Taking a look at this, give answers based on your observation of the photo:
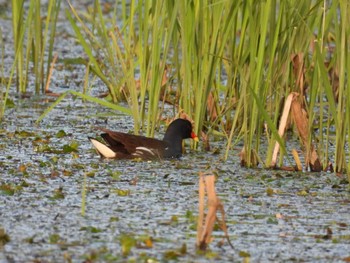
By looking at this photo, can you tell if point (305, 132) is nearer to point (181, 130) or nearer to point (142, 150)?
point (181, 130)

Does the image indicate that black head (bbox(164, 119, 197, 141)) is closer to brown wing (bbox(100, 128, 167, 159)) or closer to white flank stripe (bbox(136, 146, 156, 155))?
brown wing (bbox(100, 128, 167, 159))

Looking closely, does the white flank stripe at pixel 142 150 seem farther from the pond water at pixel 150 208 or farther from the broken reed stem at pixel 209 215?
the broken reed stem at pixel 209 215

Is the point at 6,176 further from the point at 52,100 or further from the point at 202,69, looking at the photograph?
the point at 52,100

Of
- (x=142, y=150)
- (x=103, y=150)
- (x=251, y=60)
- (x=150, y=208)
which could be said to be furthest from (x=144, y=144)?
(x=150, y=208)

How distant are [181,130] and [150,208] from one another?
256cm

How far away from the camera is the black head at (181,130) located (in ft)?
31.9

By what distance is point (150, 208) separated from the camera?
7.27 m

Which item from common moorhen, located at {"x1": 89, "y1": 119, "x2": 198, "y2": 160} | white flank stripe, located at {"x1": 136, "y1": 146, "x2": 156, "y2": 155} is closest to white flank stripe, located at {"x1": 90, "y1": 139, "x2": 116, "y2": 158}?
common moorhen, located at {"x1": 89, "y1": 119, "x2": 198, "y2": 160}

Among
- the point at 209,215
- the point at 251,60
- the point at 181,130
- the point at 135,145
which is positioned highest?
the point at 251,60

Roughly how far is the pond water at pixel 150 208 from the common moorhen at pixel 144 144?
121mm

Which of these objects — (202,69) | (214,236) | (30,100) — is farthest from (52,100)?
(214,236)

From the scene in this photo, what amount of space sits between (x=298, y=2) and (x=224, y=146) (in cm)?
196

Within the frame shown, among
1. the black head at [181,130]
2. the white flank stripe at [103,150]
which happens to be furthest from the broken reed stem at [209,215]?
the black head at [181,130]

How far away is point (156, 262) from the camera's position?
18.9 feet
